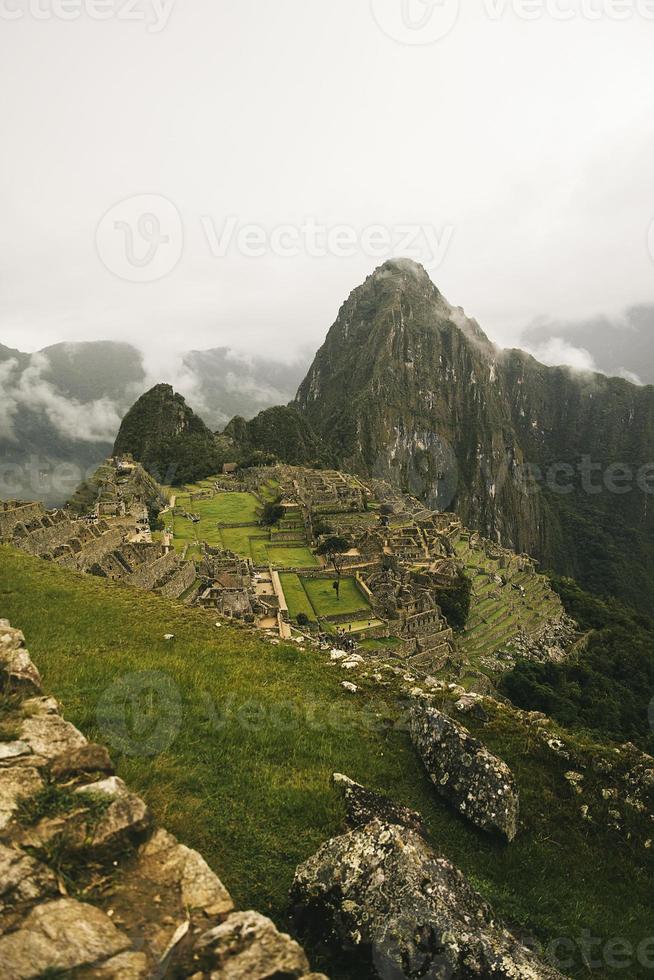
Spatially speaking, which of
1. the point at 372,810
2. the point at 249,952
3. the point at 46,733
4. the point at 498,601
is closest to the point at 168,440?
the point at 498,601

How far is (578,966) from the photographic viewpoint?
16.2ft

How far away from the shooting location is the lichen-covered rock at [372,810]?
5254mm

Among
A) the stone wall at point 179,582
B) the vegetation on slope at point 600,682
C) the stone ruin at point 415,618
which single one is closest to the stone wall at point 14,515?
the stone wall at point 179,582

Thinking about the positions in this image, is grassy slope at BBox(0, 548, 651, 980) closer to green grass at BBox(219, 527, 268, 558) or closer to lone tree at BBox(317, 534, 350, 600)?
lone tree at BBox(317, 534, 350, 600)

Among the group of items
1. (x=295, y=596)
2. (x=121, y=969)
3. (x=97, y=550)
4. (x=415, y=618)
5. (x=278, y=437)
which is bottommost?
(x=415, y=618)

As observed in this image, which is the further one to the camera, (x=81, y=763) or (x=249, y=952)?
(x=81, y=763)

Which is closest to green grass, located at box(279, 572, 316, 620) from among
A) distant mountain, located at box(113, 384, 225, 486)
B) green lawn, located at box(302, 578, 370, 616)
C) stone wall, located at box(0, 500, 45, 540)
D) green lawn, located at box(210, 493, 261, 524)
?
green lawn, located at box(302, 578, 370, 616)

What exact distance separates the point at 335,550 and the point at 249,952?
34520 mm

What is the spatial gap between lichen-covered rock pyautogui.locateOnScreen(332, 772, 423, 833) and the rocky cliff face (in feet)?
412

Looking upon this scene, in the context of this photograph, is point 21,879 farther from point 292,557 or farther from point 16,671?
point 292,557

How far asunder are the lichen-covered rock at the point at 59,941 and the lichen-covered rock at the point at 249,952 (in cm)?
51

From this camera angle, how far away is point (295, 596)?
2864 cm

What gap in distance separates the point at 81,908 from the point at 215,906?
2.84ft

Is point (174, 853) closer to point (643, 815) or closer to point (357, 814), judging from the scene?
point (357, 814)
